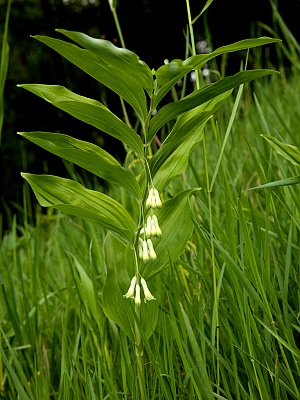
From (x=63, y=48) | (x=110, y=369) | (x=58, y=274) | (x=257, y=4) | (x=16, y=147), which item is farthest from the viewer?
(x=16, y=147)

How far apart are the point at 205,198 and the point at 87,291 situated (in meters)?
0.28

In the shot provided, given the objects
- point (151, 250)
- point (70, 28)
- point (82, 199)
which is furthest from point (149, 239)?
point (70, 28)

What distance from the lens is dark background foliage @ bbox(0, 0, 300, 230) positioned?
4.81 metres

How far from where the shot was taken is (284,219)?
3.05ft

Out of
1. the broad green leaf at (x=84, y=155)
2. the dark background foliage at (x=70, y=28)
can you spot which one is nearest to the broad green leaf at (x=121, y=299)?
the broad green leaf at (x=84, y=155)

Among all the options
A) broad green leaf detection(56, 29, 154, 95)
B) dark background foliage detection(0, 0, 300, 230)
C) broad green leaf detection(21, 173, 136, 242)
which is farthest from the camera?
dark background foliage detection(0, 0, 300, 230)

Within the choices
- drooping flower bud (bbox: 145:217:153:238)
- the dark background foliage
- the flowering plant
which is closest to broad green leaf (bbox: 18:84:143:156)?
the flowering plant

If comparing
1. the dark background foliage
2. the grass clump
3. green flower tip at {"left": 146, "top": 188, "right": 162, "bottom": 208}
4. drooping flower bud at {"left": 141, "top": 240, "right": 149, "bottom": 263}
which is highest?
the dark background foliage

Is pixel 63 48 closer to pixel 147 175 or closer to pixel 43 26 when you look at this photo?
pixel 147 175

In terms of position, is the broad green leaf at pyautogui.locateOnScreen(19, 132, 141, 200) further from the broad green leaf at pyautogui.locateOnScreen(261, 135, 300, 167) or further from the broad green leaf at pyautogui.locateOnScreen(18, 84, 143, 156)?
the broad green leaf at pyautogui.locateOnScreen(261, 135, 300, 167)

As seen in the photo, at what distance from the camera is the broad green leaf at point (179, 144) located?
61cm

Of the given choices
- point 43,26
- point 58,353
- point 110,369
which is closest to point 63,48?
point 110,369

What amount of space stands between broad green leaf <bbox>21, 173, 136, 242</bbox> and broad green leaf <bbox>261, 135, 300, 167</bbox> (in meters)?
0.20

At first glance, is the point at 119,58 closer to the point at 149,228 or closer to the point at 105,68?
the point at 105,68
